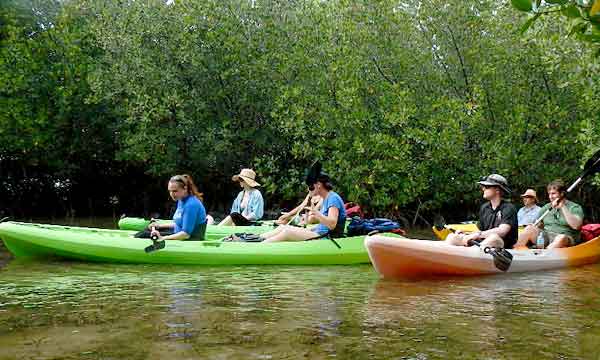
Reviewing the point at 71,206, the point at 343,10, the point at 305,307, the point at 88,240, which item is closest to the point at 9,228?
the point at 88,240

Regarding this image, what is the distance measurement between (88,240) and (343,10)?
28.1ft

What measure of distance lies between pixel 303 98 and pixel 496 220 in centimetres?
800

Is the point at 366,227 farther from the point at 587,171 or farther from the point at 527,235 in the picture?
the point at 587,171

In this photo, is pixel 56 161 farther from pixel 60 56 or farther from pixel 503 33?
pixel 503 33

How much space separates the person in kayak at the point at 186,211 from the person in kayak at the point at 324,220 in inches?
34.3

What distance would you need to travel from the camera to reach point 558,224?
333 inches

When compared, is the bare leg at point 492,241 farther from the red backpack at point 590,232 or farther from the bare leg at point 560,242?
the red backpack at point 590,232

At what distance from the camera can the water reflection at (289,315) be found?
400cm

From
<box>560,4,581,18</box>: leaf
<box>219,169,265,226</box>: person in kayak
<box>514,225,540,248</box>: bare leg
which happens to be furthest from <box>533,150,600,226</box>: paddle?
<box>560,4,581,18</box>: leaf

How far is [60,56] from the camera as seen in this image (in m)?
18.3

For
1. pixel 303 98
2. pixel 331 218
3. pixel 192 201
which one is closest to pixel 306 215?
pixel 331 218

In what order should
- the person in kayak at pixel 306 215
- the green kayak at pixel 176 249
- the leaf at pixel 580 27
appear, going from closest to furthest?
the leaf at pixel 580 27 < the green kayak at pixel 176 249 < the person in kayak at pixel 306 215

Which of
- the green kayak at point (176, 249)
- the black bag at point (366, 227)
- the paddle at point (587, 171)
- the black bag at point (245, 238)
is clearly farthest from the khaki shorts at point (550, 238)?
the black bag at point (245, 238)

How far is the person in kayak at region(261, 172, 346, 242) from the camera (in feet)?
26.0
